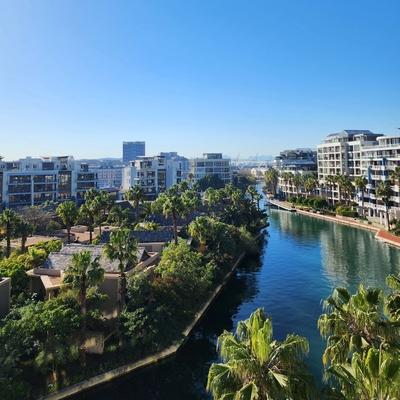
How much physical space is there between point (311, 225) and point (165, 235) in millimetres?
54661

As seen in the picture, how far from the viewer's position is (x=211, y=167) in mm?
170125

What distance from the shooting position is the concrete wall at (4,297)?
94.7ft

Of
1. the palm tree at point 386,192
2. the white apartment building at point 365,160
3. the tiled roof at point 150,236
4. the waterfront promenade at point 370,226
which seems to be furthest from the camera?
the white apartment building at point 365,160

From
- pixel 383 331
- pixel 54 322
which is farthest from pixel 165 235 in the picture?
pixel 383 331

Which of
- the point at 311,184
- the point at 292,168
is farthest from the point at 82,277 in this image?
the point at 292,168

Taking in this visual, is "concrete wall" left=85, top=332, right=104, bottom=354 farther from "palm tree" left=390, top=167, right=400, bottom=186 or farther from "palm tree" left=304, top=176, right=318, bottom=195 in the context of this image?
"palm tree" left=304, top=176, right=318, bottom=195

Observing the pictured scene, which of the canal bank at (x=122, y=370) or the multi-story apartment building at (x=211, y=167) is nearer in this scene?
the canal bank at (x=122, y=370)

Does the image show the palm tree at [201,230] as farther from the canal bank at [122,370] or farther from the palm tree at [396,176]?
the palm tree at [396,176]

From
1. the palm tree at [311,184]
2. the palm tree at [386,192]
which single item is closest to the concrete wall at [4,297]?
the palm tree at [386,192]

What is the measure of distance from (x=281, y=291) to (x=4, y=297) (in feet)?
105

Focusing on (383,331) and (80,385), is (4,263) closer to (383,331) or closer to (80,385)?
(80,385)

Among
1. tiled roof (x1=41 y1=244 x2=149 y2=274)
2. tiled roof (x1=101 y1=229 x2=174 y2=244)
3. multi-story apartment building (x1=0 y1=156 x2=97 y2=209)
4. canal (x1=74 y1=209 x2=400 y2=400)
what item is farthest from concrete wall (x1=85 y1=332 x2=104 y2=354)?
multi-story apartment building (x1=0 y1=156 x2=97 y2=209)

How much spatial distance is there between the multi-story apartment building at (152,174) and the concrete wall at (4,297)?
10015 cm

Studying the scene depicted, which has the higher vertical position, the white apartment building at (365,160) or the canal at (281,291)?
the white apartment building at (365,160)
